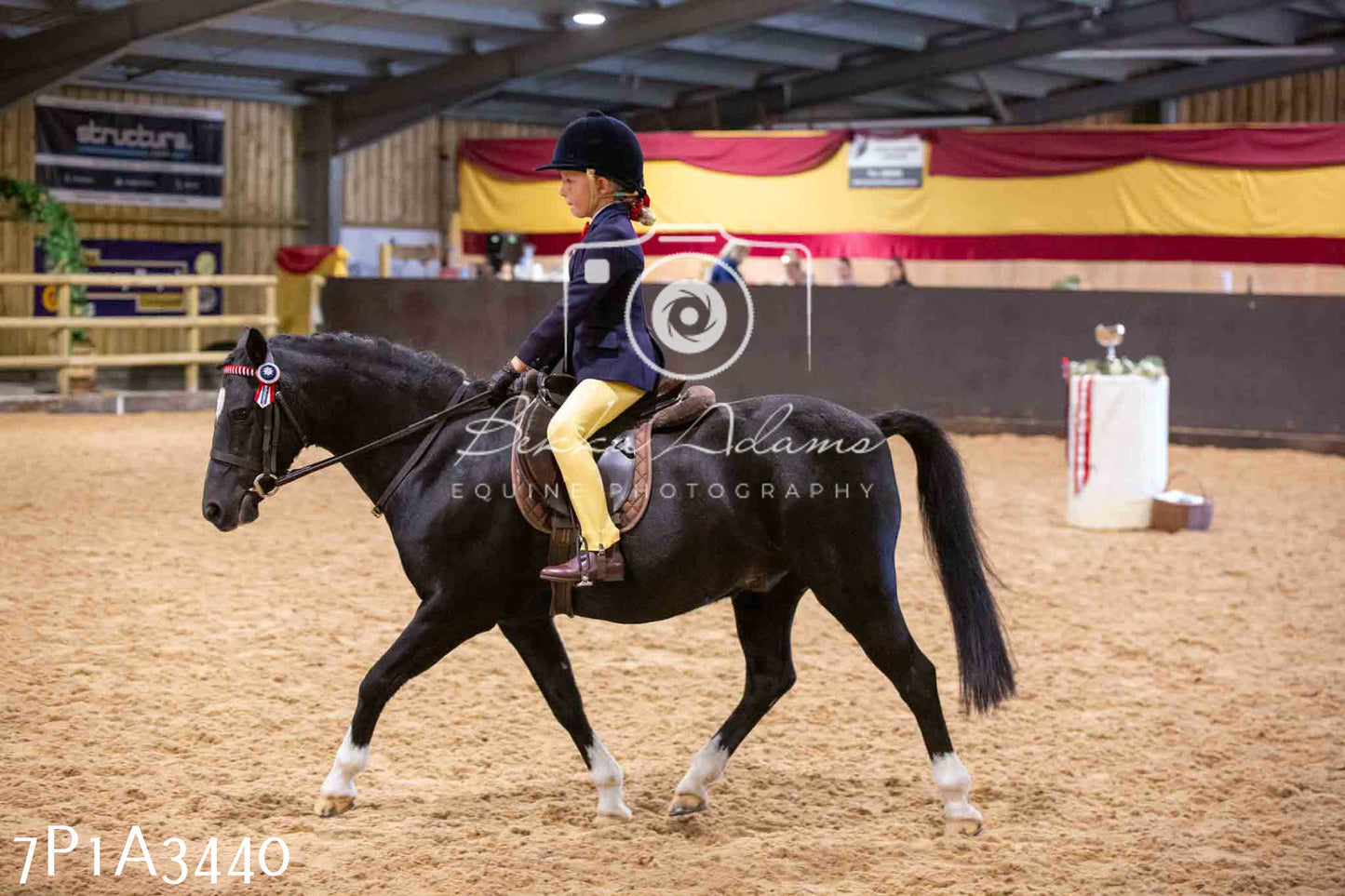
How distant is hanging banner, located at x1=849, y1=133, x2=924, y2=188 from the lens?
1833 cm

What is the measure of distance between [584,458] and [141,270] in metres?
17.1

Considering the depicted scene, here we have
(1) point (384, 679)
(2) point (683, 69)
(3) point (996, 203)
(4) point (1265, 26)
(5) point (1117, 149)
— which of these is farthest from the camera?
(2) point (683, 69)

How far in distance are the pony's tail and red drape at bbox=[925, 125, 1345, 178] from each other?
14.5 m

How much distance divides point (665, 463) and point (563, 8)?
13.8 meters

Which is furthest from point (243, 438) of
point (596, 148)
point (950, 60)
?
point (950, 60)

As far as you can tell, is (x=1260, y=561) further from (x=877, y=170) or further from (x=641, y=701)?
(x=877, y=170)

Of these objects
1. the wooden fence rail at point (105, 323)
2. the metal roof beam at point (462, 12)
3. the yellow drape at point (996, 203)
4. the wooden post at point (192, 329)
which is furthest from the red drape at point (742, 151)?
the wooden post at point (192, 329)

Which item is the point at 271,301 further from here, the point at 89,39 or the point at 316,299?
the point at 89,39

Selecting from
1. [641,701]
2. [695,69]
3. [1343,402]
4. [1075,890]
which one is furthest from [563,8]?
[1075,890]

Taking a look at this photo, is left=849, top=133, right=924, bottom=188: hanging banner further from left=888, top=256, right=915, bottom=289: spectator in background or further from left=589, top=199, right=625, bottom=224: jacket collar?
left=589, top=199, right=625, bottom=224: jacket collar

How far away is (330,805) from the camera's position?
3857 mm

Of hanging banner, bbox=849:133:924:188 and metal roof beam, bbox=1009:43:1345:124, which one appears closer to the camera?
hanging banner, bbox=849:133:924:188

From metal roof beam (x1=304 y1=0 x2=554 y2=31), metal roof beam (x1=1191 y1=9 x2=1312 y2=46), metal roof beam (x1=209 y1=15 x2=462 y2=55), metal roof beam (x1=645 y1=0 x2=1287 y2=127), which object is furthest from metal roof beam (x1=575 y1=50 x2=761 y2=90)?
metal roof beam (x1=1191 y1=9 x2=1312 y2=46)

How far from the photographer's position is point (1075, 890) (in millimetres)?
3396
